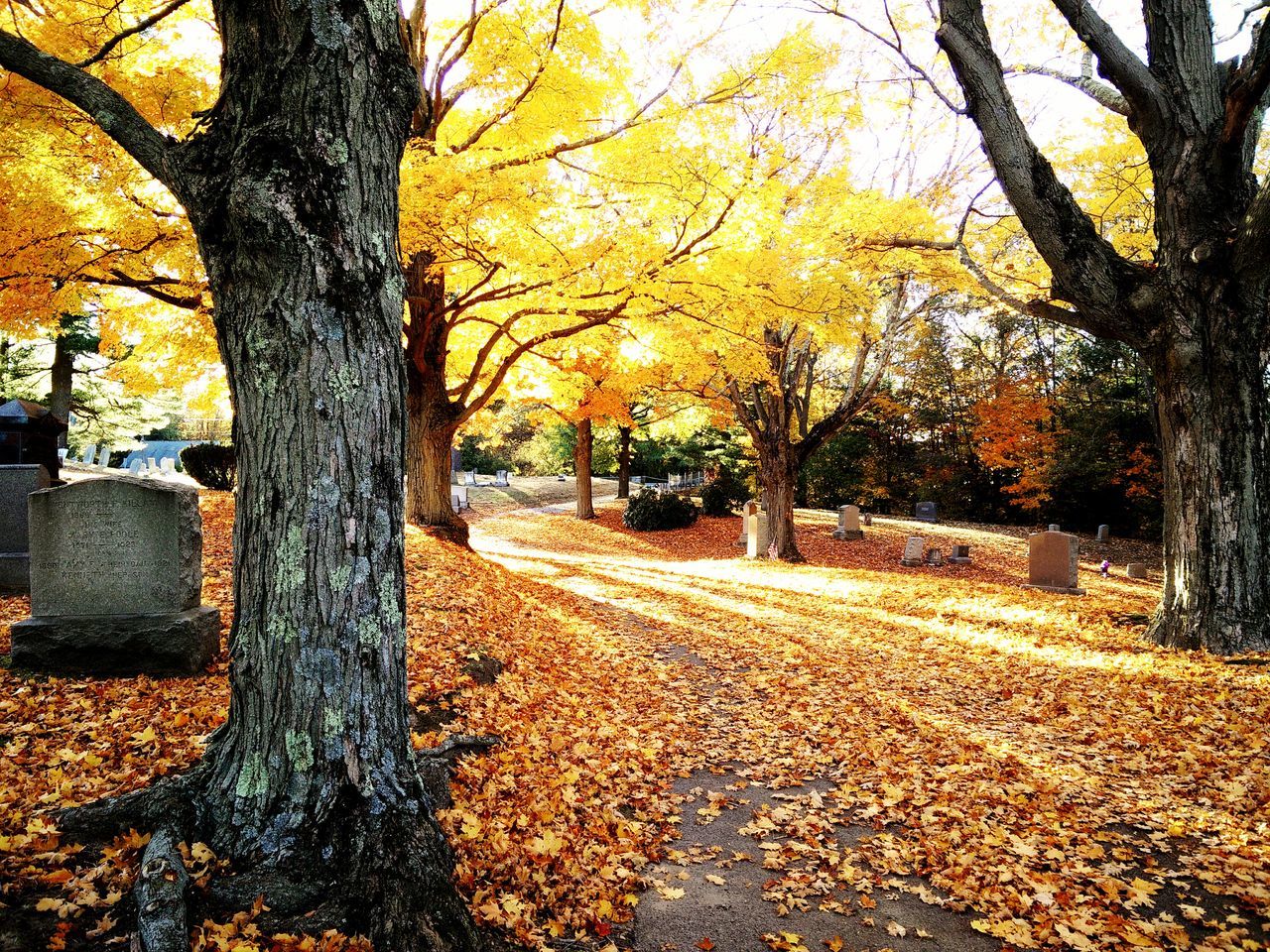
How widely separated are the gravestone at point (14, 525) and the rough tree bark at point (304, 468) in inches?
220

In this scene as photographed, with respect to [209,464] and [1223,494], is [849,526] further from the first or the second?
[209,464]

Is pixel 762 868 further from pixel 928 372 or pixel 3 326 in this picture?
pixel 928 372

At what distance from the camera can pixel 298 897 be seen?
256cm

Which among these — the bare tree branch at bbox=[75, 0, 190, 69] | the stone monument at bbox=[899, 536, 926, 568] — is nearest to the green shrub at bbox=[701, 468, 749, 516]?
the stone monument at bbox=[899, 536, 926, 568]

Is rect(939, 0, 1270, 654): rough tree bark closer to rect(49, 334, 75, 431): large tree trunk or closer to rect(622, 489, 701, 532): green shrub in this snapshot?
rect(622, 489, 701, 532): green shrub

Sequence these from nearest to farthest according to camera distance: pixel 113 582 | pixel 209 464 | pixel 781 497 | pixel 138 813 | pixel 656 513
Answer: pixel 138 813 < pixel 113 582 < pixel 781 497 < pixel 209 464 < pixel 656 513

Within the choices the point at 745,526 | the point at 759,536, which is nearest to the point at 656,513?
the point at 745,526

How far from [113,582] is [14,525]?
3.25 meters

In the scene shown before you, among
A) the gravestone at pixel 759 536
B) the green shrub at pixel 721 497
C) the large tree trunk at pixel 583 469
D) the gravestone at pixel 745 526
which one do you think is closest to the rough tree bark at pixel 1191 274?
the gravestone at pixel 759 536

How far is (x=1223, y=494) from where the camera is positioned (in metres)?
6.66

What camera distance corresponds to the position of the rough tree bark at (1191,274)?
6617mm

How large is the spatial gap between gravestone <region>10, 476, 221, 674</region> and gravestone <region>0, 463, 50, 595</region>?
8.69 feet

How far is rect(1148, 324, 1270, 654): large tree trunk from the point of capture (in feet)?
21.7

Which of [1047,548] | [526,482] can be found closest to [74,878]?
[1047,548]
